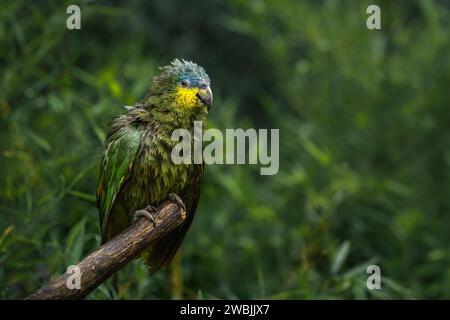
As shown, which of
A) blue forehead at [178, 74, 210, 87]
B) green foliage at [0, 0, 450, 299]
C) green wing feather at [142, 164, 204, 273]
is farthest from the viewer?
green foliage at [0, 0, 450, 299]

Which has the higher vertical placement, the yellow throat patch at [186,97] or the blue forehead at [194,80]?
the blue forehead at [194,80]

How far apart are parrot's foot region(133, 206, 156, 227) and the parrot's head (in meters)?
0.29

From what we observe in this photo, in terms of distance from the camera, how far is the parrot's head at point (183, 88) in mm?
2055

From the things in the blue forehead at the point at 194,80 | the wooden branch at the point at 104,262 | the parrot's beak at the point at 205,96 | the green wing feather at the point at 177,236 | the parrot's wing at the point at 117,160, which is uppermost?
the blue forehead at the point at 194,80

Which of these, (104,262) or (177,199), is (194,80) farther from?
(104,262)

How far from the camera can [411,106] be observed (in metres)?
4.59

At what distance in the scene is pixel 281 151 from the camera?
4969mm

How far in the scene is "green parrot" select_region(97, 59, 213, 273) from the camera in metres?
2.14

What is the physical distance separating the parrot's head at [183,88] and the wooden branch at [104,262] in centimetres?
35
